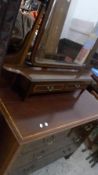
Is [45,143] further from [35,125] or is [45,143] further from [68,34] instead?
[68,34]

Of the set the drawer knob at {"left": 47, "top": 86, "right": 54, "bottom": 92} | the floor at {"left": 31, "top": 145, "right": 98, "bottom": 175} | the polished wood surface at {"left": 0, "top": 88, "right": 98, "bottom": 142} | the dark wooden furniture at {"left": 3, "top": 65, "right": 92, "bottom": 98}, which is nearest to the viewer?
the polished wood surface at {"left": 0, "top": 88, "right": 98, "bottom": 142}

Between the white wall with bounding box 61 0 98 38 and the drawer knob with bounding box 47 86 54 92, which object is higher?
the white wall with bounding box 61 0 98 38

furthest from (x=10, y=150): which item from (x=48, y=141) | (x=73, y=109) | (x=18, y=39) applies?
(x=18, y=39)

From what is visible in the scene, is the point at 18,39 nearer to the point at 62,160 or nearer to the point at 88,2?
the point at 88,2

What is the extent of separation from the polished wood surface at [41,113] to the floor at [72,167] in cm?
71

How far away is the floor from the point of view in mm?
1696

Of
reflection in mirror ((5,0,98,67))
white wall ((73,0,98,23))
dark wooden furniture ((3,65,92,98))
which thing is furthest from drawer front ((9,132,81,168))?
white wall ((73,0,98,23))

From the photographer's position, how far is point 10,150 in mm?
994

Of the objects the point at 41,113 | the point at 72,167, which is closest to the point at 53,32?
the point at 41,113

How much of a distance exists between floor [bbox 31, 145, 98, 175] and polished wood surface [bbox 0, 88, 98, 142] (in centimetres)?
71

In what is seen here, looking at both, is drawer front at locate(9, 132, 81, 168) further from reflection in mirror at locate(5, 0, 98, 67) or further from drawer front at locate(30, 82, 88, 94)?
reflection in mirror at locate(5, 0, 98, 67)

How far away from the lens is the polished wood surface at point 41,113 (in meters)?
0.90

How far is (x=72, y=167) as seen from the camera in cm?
184

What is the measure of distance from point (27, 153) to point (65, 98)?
0.42 meters
